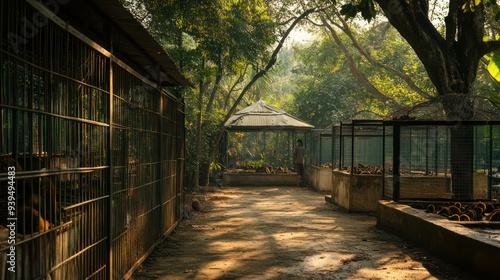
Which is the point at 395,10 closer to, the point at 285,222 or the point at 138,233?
the point at 285,222

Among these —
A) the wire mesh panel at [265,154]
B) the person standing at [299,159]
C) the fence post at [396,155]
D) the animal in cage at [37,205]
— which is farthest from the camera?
the wire mesh panel at [265,154]

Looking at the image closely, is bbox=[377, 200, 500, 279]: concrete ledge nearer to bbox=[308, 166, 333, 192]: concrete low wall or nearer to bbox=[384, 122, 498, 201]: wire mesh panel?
bbox=[384, 122, 498, 201]: wire mesh panel

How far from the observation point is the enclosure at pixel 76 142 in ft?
10.7

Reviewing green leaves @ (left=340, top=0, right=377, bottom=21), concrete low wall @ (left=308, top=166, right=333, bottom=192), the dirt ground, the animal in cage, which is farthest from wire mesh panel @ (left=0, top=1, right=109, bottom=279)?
concrete low wall @ (left=308, top=166, right=333, bottom=192)

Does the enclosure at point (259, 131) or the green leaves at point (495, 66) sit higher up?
the green leaves at point (495, 66)

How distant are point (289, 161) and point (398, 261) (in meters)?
18.8

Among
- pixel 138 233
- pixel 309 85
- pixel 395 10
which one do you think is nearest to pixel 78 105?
pixel 138 233

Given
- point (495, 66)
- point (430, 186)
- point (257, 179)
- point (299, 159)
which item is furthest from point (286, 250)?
point (257, 179)

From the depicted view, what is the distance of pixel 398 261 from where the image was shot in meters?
7.84

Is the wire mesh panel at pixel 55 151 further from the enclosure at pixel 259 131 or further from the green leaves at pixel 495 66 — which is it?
the enclosure at pixel 259 131

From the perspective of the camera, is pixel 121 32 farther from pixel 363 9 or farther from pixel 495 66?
pixel 495 66

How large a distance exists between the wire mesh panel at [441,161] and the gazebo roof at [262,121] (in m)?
9.05

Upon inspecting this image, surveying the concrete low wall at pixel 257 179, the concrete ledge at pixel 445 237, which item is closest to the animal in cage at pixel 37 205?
the concrete ledge at pixel 445 237

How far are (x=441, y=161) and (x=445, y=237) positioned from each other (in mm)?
6685
